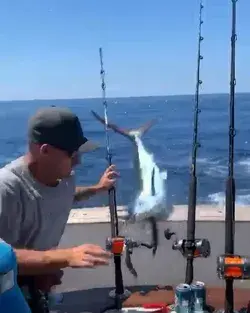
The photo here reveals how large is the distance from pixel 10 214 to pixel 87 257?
0.38m

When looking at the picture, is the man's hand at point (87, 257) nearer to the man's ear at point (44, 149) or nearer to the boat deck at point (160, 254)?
the man's ear at point (44, 149)

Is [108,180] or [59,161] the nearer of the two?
[59,161]

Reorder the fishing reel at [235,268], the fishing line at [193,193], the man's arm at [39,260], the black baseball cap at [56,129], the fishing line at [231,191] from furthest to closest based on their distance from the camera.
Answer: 1. the fishing line at [193,193]
2. the fishing line at [231,191]
3. the fishing reel at [235,268]
4. the black baseball cap at [56,129]
5. the man's arm at [39,260]

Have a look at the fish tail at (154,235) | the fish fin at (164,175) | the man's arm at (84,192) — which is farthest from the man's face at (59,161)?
the fish fin at (164,175)

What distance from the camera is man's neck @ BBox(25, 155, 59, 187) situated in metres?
2.04

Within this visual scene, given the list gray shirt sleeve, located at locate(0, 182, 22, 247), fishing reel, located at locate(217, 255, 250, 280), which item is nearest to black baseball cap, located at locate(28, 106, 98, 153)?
gray shirt sleeve, located at locate(0, 182, 22, 247)

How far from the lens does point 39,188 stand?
6.79ft

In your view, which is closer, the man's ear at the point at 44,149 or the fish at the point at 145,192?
the man's ear at the point at 44,149

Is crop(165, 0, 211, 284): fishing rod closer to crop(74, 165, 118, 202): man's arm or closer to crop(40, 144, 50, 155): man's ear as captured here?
crop(74, 165, 118, 202): man's arm

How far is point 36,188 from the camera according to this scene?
2.06m

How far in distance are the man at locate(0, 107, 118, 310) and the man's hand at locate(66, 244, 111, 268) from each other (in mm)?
29

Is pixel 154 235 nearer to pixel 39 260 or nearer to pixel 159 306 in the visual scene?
pixel 159 306

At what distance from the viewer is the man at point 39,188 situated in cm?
188

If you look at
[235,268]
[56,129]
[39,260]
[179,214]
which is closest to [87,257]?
[39,260]
